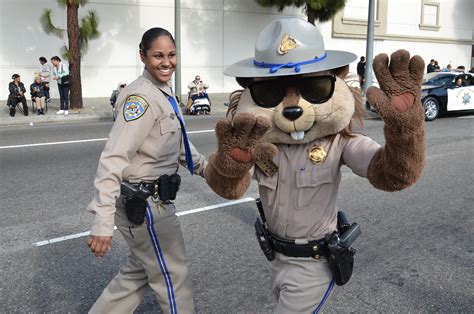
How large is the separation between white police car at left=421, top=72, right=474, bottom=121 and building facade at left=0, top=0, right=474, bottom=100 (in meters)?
9.06

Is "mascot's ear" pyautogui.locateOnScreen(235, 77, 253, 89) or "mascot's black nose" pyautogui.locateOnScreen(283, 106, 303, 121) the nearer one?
"mascot's black nose" pyautogui.locateOnScreen(283, 106, 303, 121)

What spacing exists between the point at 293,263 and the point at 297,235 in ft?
0.41

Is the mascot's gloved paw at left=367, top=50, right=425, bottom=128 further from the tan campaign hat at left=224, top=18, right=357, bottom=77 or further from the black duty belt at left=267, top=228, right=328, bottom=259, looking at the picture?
the black duty belt at left=267, top=228, right=328, bottom=259

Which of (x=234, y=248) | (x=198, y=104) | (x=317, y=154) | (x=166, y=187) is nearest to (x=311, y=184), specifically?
(x=317, y=154)

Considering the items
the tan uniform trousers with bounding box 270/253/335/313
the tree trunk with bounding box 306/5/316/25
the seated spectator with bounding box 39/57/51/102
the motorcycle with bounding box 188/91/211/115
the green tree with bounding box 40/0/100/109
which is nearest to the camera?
the tan uniform trousers with bounding box 270/253/335/313

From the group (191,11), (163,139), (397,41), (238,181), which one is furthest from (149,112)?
(397,41)

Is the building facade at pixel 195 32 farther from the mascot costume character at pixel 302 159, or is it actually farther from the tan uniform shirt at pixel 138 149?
the mascot costume character at pixel 302 159

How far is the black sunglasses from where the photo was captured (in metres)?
2.13

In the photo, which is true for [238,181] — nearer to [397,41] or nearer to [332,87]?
[332,87]

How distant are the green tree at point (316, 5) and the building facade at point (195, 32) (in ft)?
4.15

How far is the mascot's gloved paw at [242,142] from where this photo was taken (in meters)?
1.82

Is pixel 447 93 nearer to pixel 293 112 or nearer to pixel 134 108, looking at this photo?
pixel 134 108

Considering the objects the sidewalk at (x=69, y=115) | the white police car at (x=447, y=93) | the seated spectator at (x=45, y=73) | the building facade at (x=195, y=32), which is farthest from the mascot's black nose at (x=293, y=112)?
the building facade at (x=195, y=32)

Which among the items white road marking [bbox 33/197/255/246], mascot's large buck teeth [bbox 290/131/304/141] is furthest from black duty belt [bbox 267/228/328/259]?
white road marking [bbox 33/197/255/246]
